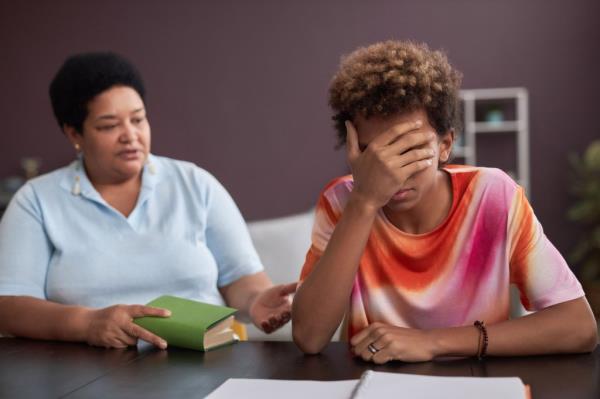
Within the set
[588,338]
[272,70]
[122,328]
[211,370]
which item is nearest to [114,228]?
[122,328]

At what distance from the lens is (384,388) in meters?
0.99

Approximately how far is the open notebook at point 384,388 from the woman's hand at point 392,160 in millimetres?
301

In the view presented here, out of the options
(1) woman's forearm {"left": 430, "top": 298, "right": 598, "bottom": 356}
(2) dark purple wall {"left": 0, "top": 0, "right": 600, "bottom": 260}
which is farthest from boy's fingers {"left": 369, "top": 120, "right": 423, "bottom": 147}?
(2) dark purple wall {"left": 0, "top": 0, "right": 600, "bottom": 260}

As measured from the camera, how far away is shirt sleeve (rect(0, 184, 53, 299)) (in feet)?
5.51

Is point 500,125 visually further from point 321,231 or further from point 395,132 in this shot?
point 395,132

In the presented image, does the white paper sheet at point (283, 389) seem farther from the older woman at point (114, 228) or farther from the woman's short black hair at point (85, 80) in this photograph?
the woman's short black hair at point (85, 80)

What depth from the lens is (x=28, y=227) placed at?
176 cm

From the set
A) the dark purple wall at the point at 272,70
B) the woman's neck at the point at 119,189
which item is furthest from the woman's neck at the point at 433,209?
the dark purple wall at the point at 272,70

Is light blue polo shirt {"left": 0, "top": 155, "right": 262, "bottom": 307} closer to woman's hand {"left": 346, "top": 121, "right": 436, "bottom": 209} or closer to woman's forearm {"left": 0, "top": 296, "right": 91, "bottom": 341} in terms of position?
woman's forearm {"left": 0, "top": 296, "right": 91, "bottom": 341}

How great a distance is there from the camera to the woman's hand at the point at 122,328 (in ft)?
4.55

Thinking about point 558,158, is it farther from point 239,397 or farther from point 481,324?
point 239,397

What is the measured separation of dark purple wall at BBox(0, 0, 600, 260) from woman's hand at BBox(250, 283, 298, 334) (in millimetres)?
4228

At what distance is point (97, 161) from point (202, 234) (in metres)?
0.32

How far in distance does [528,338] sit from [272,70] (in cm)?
493
